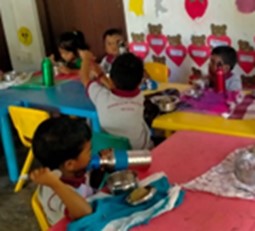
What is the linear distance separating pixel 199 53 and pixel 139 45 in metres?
0.48

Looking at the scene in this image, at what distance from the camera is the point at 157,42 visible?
3.18 metres

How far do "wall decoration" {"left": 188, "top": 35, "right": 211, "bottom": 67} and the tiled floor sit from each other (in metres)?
1.30

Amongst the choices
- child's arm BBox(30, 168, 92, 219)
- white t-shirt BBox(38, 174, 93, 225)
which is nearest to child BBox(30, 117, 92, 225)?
white t-shirt BBox(38, 174, 93, 225)

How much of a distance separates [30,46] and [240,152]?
2.75 meters

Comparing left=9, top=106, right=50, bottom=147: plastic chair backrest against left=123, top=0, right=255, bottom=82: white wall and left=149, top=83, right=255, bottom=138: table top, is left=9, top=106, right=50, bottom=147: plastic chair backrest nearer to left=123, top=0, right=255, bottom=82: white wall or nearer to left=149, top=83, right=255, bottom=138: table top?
left=149, top=83, right=255, bottom=138: table top

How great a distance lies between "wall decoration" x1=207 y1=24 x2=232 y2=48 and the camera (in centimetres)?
281

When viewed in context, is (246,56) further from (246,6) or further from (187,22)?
(187,22)

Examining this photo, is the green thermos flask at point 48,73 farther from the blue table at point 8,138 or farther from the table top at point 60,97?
the blue table at point 8,138

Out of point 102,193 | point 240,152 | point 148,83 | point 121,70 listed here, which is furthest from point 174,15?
point 102,193

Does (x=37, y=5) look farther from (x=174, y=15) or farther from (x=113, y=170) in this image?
(x=113, y=170)

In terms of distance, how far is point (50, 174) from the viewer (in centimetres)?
109

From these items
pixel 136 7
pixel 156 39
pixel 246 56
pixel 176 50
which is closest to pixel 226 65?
pixel 246 56

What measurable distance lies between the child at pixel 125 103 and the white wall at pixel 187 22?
99cm

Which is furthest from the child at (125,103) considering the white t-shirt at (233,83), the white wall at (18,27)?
the white wall at (18,27)
